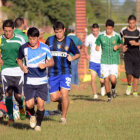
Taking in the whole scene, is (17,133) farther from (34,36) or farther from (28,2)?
(28,2)

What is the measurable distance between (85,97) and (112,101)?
171 cm

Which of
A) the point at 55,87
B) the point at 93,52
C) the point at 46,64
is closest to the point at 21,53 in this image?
the point at 46,64

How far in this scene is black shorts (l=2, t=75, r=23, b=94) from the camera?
10.4 m

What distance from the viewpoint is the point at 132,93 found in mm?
16484

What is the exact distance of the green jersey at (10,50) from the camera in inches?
403

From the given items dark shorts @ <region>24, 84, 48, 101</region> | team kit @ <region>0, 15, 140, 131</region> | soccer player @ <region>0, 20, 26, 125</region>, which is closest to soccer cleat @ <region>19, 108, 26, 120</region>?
team kit @ <region>0, 15, 140, 131</region>

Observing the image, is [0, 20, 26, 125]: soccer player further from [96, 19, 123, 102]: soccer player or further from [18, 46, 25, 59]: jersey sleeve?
[96, 19, 123, 102]: soccer player

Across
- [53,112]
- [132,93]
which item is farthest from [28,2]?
[53,112]

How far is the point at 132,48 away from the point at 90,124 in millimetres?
6020

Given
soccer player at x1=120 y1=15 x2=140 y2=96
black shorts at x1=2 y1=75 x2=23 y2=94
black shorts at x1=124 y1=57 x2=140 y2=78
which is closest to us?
black shorts at x1=2 y1=75 x2=23 y2=94

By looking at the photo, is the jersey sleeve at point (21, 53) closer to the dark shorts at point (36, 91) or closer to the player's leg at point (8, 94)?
the dark shorts at point (36, 91)

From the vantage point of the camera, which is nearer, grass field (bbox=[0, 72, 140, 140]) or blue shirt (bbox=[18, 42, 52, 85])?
grass field (bbox=[0, 72, 140, 140])

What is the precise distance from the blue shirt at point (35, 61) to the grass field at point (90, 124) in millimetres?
1005

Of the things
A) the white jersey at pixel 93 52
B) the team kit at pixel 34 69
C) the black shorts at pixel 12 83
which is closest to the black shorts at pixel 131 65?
the white jersey at pixel 93 52
